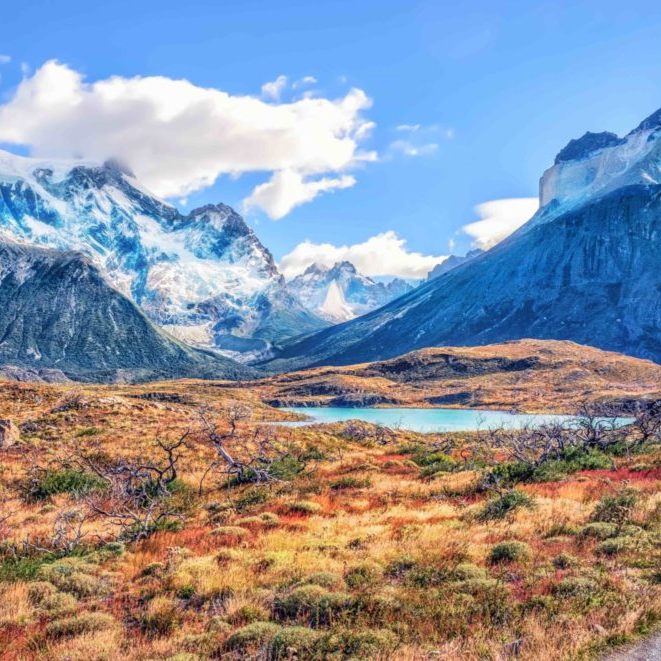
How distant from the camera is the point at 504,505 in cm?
1877

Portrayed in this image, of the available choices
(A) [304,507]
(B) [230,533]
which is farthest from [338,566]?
(A) [304,507]

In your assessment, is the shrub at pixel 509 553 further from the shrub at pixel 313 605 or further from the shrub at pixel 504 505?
the shrub at pixel 313 605

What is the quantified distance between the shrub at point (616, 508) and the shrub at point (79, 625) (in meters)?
13.0

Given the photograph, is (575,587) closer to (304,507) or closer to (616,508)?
(616,508)

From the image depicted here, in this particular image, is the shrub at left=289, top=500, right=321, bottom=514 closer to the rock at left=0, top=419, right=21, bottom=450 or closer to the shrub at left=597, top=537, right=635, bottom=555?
the shrub at left=597, top=537, right=635, bottom=555

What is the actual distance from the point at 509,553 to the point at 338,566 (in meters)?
4.03

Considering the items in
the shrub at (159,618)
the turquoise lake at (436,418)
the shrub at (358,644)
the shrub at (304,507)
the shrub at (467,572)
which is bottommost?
the turquoise lake at (436,418)

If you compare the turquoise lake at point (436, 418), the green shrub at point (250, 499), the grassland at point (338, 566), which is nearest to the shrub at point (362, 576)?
Answer: the grassland at point (338, 566)

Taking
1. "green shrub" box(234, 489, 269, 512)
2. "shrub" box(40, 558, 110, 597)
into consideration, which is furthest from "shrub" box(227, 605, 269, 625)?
"green shrub" box(234, 489, 269, 512)

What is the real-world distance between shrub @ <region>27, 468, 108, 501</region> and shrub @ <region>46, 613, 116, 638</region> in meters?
13.8

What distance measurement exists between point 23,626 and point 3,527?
9.38m

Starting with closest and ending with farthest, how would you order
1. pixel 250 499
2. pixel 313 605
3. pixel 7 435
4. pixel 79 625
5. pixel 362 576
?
pixel 79 625 < pixel 313 605 < pixel 362 576 < pixel 250 499 < pixel 7 435

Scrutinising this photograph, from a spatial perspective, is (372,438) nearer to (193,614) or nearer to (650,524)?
(650,524)

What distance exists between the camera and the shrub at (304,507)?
67.2ft
